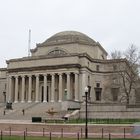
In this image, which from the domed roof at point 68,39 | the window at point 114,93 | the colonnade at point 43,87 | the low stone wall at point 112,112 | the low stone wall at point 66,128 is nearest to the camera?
the low stone wall at point 66,128

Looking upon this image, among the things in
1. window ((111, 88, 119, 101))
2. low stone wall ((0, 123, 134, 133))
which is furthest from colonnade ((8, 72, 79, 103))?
low stone wall ((0, 123, 134, 133))

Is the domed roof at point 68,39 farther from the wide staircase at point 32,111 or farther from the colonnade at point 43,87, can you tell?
the wide staircase at point 32,111

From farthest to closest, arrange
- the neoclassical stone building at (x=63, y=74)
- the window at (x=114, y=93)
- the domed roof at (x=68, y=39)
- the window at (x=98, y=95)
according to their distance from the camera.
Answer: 1. the domed roof at (x=68, y=39)
2. the window at (x=98, y=95)
3. the window at (x=114, y=93)
4. the neoclassical stone building at (x=63, y=74)

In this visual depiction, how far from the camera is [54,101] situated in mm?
79062

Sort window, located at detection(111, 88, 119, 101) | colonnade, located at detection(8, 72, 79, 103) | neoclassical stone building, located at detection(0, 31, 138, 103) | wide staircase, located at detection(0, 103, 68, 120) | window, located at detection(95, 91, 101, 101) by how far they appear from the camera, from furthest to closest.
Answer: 1. window, located at detection(95, 91, 101, 101)
2. window, located at detection(111, 88, 119, 101)
3. neoclassical stone building, located at detection(0, 31, 138, 103)
4. colonnade, located at detection(8, 72, 79, 103)
5. wide staircase, located at detection(0, 103, 68, 120)

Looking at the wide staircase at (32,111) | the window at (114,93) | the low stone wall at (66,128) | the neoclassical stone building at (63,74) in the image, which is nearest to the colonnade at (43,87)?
the neoclassical stone building at (63,74)

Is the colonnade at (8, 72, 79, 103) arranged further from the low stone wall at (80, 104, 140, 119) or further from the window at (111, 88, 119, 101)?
the low stone wall at (80, 104, 140, 119)

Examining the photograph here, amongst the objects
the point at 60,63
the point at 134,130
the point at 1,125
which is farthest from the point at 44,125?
the point at 60,63

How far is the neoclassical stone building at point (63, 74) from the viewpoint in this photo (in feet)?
260

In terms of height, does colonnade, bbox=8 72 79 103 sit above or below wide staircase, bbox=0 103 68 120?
above

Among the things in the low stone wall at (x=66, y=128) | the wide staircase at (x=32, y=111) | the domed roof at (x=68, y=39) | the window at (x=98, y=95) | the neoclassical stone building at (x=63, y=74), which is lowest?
the low stone wall at (x=66, y=128)

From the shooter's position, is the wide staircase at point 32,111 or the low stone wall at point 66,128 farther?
the wide staircase at point 32,111

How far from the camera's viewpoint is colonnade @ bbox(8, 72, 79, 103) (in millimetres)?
79000

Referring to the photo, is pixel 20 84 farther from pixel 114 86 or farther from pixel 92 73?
pixel 114 86
